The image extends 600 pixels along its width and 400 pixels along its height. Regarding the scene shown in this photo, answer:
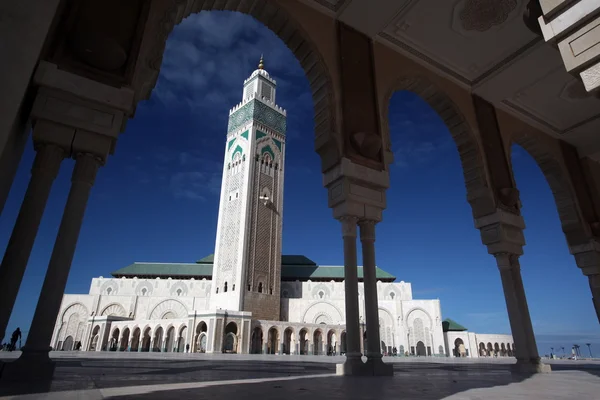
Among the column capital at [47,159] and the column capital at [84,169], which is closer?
the column capital at [47,159]

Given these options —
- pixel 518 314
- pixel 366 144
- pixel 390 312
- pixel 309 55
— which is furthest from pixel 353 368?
pixel 390 312

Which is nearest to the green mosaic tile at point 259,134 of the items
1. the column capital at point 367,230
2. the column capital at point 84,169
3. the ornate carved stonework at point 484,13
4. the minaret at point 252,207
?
the minaret at point 252,207

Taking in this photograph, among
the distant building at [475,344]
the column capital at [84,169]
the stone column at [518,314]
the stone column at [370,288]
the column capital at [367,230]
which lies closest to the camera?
the column capital at [84,169]

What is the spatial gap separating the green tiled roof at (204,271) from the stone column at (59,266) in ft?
Result: 114

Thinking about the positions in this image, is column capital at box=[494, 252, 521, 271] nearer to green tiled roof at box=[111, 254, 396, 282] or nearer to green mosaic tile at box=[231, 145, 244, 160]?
green mosaic tile at box=[231, 145, 244, 160]

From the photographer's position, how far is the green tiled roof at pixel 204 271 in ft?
123

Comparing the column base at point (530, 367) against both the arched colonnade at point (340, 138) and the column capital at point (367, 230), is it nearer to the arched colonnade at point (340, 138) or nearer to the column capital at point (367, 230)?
the arched colonnade at point (340, 138)

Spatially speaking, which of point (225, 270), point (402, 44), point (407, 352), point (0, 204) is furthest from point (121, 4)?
point (407, 352)

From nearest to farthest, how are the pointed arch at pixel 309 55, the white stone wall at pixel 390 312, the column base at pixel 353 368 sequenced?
the column base at pixel 353 368 → the pointed arch at pixel 309 55 → the white stone wall at pixel 390 312

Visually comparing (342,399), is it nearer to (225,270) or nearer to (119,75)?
(119,75)

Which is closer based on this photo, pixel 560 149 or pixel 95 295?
pixel 560 149

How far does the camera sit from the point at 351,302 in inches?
176

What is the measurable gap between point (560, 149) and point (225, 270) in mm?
24183

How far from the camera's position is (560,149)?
8484 mm
